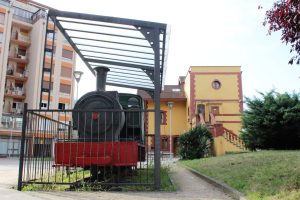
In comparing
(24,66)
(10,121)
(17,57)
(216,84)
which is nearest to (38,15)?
(17,57)

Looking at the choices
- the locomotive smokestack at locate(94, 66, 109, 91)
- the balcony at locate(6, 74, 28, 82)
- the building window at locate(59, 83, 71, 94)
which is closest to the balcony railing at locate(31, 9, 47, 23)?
the balcony at locate(6, 74, 28, 82)

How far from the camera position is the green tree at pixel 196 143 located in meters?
22.1

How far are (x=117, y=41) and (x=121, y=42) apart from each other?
12cm

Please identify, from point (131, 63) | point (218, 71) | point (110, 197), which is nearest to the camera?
point (110, 197)

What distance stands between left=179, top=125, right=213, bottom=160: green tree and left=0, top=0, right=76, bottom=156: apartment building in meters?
27.2

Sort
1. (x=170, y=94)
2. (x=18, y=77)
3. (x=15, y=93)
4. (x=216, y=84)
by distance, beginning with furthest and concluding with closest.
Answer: (x=18, y=77) → (x=15, y=93) → (x=170, y=94) → (x=216, y=84)

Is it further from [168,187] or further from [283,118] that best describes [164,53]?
[283,118]

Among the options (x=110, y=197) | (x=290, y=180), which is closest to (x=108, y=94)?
(x=110, y=197)

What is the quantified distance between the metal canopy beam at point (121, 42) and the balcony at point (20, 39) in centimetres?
3889

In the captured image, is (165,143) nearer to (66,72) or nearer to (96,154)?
(66,72)

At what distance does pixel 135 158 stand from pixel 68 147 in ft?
4.98

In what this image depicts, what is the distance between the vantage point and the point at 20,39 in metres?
49.4

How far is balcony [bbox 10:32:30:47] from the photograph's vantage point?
4873cm

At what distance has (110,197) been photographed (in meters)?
6.77
